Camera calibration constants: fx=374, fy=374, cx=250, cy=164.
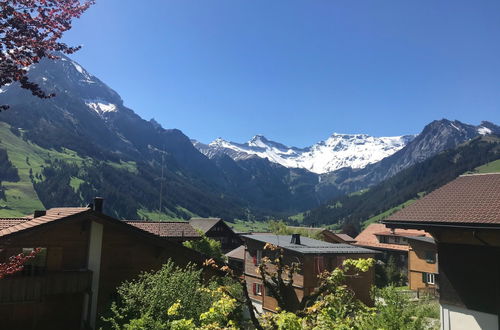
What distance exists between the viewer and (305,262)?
134 feet

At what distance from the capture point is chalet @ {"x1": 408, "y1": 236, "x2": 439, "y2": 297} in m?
55.8

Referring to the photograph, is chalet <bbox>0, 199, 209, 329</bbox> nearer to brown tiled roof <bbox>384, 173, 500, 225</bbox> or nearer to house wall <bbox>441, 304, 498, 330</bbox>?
brown tiled roof <bbox>384, 173, 500, 225</bbox>

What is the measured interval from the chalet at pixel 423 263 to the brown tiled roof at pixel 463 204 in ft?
142

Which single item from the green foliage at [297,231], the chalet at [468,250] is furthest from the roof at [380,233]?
the chalet at [468,250]

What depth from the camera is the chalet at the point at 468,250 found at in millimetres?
12695

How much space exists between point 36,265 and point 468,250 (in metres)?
19.9

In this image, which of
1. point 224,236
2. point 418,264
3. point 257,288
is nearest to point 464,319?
point 257,288

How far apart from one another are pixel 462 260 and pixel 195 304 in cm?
1003

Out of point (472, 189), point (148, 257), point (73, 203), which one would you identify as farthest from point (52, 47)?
point (73, 203)

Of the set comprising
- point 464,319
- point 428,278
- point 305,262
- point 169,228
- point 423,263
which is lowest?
point 428,278

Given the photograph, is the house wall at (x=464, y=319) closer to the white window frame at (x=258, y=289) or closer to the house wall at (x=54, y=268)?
the house wall at (x=54, y=268)

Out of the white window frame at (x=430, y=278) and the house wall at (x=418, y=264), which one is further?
the house wall at (x=418, y=264)

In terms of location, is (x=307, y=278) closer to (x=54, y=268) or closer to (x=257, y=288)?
(x=257, y=288)

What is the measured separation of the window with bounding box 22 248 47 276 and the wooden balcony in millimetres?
754
